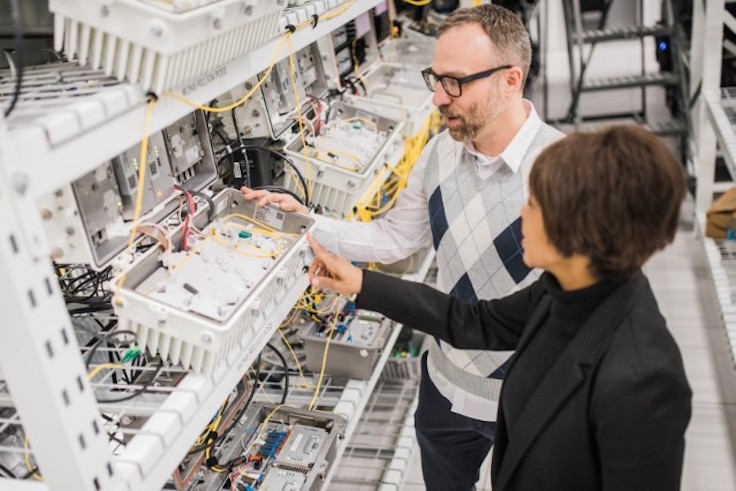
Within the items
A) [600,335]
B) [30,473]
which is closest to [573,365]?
[600,335]

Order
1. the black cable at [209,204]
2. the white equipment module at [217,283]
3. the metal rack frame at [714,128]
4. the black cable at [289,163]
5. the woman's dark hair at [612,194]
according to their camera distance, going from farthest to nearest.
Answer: the metal rack frame at [714,128]
the black cable at [289,163]
the black cable at [209,204]
the white equipment module at [217,283]
the woman's dark hair at [612,194]

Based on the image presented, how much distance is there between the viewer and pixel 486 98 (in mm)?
1803

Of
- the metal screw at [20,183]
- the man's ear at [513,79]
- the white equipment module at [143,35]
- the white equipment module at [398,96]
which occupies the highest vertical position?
the white equipment module at [143,35]

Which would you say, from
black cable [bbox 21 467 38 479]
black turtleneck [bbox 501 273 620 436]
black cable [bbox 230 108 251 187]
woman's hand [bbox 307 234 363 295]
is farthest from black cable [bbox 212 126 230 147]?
black turtleneck [bbox 501 273 620 436]

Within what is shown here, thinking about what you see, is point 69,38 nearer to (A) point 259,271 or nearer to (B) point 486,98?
(A) point 259,271

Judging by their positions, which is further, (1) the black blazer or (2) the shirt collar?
(2) the shirt collar

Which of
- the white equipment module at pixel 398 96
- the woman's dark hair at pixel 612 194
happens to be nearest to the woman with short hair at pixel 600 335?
the woman's dark hair at pixel 612 194

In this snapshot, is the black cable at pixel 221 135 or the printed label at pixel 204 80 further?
the black cable at pixel 221 135

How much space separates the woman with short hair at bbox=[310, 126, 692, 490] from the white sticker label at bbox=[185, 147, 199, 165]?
3.03 feet

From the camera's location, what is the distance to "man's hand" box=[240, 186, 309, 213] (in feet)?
5.96

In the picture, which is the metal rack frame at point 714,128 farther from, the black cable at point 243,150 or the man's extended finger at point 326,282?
the black cable at point 243,150

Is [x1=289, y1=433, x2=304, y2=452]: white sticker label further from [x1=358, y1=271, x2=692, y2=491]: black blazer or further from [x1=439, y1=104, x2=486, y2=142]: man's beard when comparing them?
[x1=439, y1=104, x2=486, y2=142]: man's beard

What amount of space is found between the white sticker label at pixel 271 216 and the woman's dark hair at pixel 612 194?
818mm

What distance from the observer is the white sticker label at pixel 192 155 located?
1828mm
